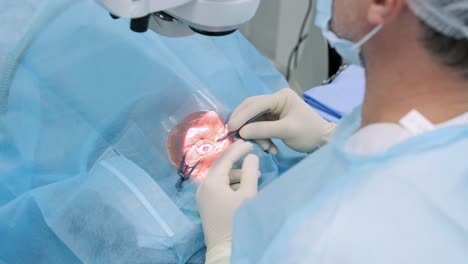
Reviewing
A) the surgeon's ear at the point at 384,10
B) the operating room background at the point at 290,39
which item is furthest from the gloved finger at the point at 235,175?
the operating room background at the point at 290,39

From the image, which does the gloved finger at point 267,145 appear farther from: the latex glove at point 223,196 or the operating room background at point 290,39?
the operating room background at point 290,39

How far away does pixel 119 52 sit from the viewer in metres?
1.29

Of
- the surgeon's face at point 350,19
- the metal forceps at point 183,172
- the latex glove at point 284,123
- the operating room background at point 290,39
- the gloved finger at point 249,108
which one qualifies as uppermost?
the surgeon's face at point 350,19

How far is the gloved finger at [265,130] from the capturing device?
121 centimetres

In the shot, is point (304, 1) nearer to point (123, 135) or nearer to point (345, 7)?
point (123, 135)

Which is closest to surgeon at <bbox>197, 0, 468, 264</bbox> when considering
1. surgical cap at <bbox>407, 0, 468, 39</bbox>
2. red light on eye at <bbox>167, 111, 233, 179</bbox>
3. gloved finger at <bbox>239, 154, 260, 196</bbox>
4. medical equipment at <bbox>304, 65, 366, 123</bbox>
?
surgical cap at <bbox>407, 0, 468, 39</bbox>

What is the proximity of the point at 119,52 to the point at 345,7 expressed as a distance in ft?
2.07

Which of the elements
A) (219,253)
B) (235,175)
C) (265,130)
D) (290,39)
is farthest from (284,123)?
(290,39)

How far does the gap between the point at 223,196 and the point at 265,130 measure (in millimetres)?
205

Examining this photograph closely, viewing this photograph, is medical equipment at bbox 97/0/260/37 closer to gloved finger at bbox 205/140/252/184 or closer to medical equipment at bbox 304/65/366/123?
gloved finger at bbox 205/140/252/184

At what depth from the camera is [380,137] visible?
751 mm

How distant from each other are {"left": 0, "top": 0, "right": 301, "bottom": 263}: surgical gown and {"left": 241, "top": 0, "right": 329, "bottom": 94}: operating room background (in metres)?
0.72

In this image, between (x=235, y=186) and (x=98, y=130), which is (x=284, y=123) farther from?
(x=98, y=130)

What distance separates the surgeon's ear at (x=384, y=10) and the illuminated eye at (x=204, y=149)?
545 mm
